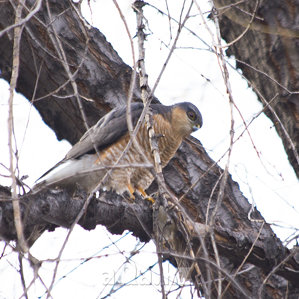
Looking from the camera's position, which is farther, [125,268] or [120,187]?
[120,187]

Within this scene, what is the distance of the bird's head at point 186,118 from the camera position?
518cm

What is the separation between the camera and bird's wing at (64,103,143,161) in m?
4.52

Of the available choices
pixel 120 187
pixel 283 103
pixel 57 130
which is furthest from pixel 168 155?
pixel 283 103

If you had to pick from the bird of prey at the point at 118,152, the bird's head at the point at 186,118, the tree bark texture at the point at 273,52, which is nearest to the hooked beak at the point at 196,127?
the bird's head at the point at 186,118

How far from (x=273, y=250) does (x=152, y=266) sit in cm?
81

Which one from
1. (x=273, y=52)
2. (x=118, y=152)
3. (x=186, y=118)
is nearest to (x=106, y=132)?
(x=118, y=152)

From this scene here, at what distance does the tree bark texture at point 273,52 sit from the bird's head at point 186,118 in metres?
1.46

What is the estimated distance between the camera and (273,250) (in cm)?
330

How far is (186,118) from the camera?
5340mm

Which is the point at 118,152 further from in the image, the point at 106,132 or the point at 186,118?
the point at 186,118

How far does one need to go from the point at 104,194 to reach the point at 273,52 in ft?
4.89

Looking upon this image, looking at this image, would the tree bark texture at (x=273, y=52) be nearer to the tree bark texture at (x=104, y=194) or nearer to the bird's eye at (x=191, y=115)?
the tree bark texture at (x=104, y=194)

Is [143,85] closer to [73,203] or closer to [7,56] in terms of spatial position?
[73,203]

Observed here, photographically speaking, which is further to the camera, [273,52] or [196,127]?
[196,127]
